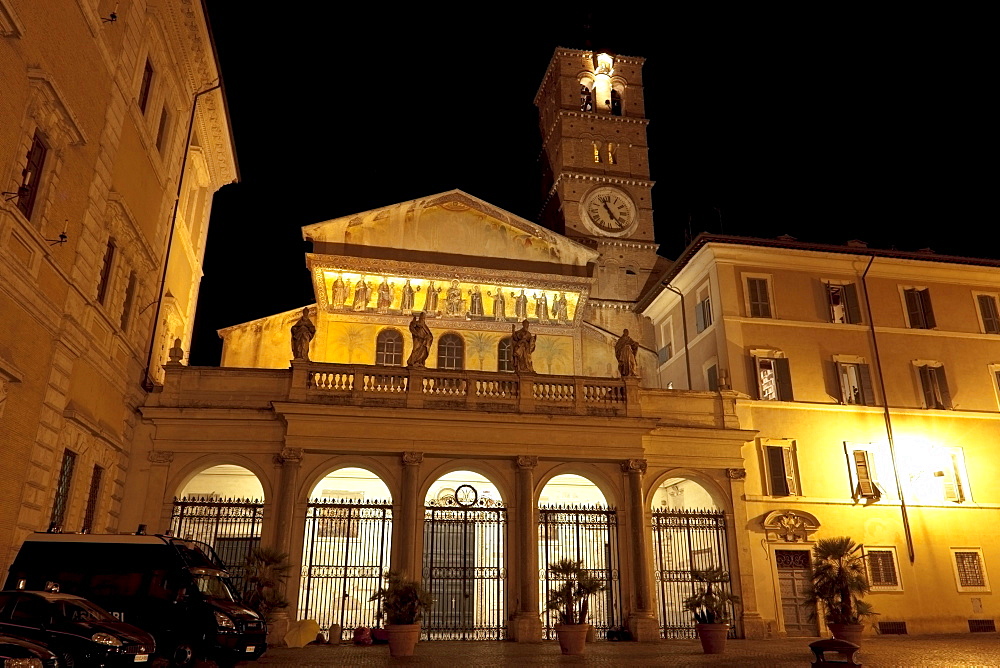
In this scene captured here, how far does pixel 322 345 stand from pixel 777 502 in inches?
641

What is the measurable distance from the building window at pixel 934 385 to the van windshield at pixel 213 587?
2164 cm

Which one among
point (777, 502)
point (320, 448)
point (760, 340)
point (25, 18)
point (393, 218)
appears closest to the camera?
point (25, 18)

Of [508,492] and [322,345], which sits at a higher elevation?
[322,345]

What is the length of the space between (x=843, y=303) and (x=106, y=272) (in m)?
22.1

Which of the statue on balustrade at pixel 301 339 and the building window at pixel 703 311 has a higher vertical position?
Answer: the building window at pixel 703 311

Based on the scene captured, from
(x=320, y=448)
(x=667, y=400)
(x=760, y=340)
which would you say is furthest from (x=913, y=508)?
(x=320, y=448)

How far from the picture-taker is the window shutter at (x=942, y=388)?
2477 centimetres

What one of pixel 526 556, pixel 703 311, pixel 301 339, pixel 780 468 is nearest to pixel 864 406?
pixel 780 468

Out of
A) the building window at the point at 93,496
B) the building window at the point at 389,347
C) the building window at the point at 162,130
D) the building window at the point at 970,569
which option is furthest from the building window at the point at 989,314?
the building window at the point at 93,496

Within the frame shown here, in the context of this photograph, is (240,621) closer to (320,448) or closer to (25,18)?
(320,448)

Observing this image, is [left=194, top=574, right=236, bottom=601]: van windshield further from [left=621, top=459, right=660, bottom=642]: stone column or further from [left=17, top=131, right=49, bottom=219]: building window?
[left=621, top=459, right=660, bottom=642]: stone column

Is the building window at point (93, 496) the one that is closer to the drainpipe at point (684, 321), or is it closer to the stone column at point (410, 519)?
the stone column at point (410, 519)

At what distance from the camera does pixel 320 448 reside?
64.3ft

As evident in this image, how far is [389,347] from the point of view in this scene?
2838 centimetres
